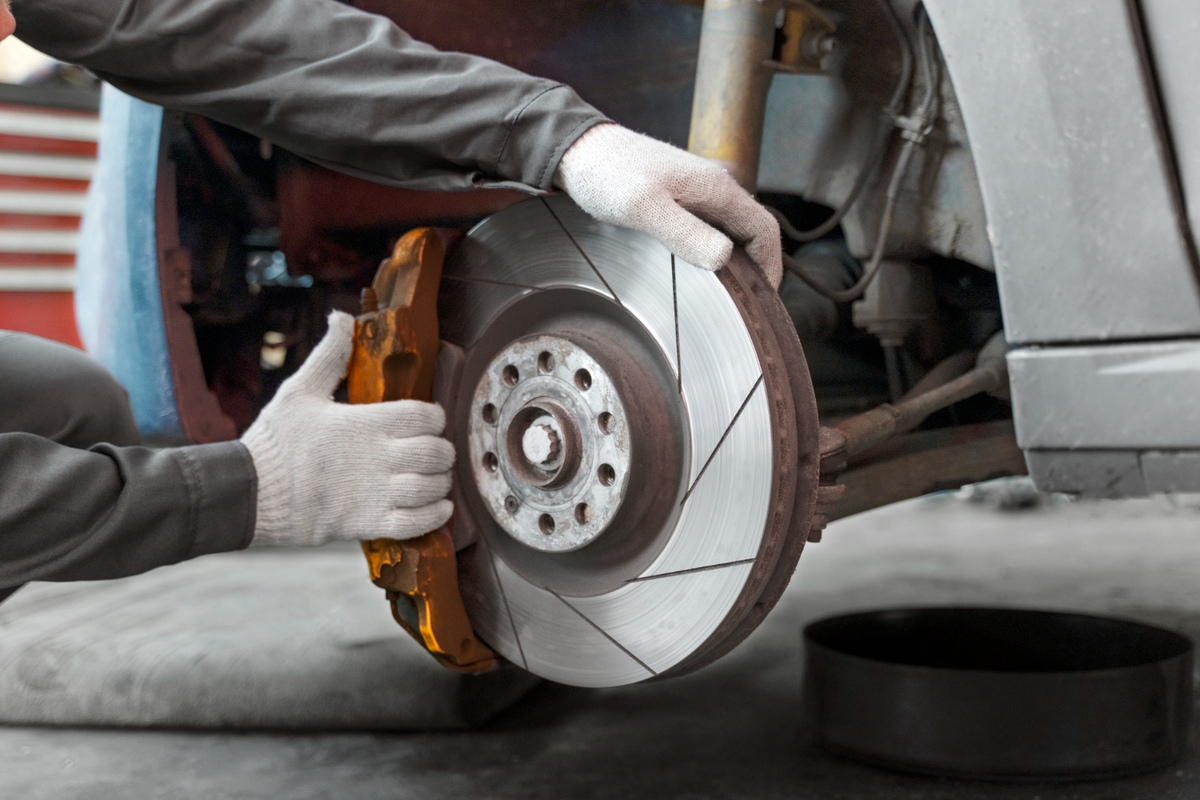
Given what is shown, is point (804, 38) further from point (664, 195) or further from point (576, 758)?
point (576, 758)

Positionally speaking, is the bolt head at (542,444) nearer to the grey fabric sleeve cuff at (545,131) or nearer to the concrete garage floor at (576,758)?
the grey fabric sleeve cuff at (545,131)

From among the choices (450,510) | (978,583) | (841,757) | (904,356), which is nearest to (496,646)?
(450,510)

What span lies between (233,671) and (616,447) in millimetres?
850

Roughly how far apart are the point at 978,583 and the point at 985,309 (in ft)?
3.53

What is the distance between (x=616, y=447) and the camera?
0.84m

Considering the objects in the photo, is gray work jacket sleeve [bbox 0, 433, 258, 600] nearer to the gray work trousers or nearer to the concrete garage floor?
the gray work trousers

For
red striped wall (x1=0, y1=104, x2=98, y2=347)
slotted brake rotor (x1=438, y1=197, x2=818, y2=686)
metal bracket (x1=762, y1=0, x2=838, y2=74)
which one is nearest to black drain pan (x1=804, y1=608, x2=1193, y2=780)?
slotted brake rotor (x1=438, y1=197, x2=818, y2=686)

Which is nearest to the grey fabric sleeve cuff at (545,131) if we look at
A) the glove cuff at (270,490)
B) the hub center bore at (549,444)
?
the hub center bore at (549,444)

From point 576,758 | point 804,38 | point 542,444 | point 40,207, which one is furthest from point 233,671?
point 40,207

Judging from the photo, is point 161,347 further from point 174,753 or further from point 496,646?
point 496,646

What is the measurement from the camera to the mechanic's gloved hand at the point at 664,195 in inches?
31.2

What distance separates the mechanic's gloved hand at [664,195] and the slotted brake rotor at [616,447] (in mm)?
30

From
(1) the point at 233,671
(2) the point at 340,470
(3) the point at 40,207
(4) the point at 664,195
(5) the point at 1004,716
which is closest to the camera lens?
(4) the point at 664,195

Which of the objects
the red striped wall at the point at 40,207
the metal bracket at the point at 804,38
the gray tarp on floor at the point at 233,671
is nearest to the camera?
the metal bracket at the point at 804,38
